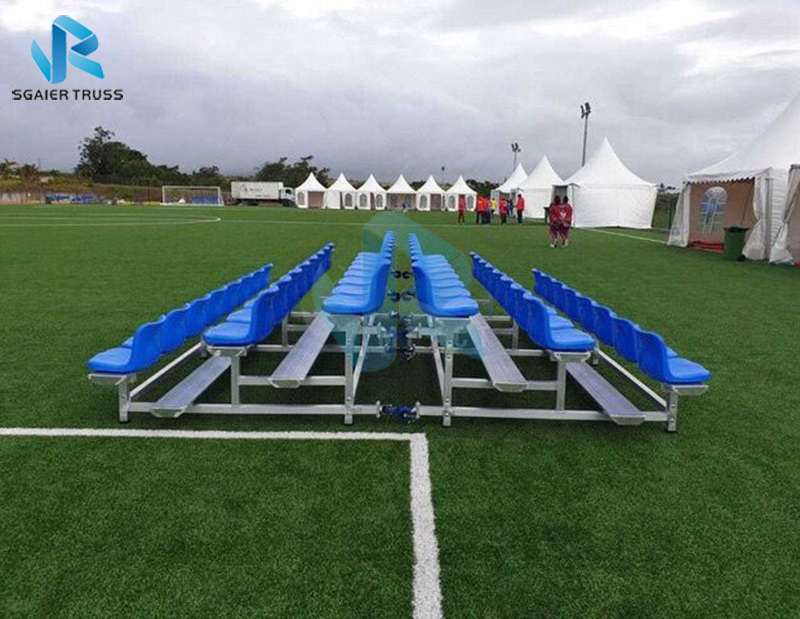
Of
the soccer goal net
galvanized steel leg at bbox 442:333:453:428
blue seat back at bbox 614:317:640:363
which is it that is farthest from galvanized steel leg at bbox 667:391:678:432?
the soccer goal net

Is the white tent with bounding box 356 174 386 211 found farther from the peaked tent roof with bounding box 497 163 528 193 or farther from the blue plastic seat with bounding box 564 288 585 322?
the blue plastic seat with bounding box 564 288 585 322

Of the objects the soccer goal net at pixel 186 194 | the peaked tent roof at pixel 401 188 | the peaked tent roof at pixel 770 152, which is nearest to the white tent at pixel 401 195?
the peaked tent roof at pixel 401 188

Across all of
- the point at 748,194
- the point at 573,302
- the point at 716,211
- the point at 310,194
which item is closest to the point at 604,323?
the point at 573,302

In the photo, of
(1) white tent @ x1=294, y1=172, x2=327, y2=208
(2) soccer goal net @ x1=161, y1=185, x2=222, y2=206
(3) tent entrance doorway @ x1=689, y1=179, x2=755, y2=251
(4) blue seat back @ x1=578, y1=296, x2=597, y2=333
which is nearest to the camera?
(4) blue seat back @ x1=578, y1=296, x2=597, y2=333

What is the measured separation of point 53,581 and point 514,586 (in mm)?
1953

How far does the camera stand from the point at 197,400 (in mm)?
4605

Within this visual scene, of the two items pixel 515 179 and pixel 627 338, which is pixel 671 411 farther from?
pixel 515 179

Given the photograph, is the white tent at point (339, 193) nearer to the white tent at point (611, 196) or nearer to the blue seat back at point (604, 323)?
the white tent at point (611, 196)

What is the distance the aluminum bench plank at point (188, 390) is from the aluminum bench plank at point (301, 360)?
54 centimetres

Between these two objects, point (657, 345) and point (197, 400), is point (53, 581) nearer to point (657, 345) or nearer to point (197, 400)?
point (197, 400)

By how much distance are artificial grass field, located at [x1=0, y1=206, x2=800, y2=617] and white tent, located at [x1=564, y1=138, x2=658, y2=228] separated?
2652 cm

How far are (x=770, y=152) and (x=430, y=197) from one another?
1935 inches

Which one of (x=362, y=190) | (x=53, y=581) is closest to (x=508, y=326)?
(x=53, y=581)

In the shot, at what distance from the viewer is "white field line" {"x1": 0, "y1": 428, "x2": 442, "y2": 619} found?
2.51 m
